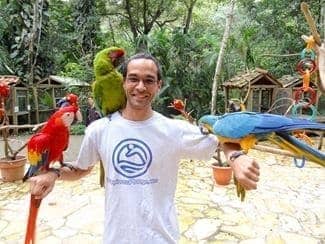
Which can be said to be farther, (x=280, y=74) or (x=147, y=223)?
(x=280, y=74)

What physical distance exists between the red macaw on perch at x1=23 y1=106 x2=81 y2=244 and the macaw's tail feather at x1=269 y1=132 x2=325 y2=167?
557 mm

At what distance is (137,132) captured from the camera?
1.05m

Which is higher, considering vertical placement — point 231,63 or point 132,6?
point 132,6

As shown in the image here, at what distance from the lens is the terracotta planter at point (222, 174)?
3502 millimetres

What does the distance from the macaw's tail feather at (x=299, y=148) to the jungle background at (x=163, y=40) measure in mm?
4484

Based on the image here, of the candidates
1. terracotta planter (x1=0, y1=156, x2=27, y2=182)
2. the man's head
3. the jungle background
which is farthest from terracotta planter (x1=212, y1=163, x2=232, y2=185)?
the man's head

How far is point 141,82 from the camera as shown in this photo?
1000 millimetres

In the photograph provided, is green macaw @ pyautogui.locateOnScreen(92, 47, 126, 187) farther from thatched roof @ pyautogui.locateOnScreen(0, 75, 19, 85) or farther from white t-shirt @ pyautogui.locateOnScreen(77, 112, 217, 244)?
thatched roof @ pyautogui.locateOnScreen(0, 75, 19, 85)

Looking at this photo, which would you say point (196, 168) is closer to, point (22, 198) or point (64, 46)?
point (22, 198)

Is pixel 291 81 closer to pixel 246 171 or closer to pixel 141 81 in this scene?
pixel 141 81

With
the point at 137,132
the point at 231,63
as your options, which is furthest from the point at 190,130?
the point at 231,63

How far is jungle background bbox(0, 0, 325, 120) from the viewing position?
597 cm

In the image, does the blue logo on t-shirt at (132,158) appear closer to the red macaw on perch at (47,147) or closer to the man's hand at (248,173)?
the red macaw on perch at (47,147)

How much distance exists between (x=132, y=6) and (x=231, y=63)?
10.5ft
